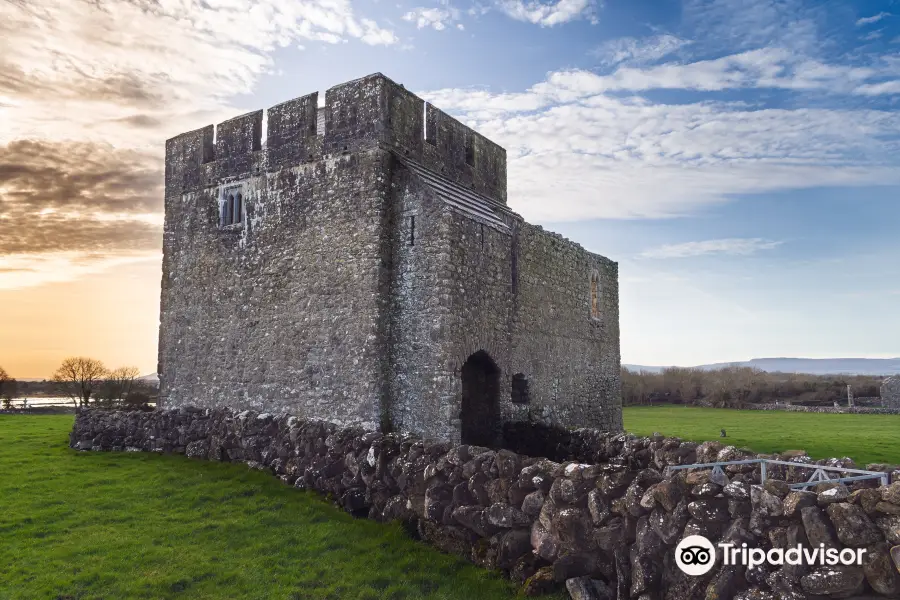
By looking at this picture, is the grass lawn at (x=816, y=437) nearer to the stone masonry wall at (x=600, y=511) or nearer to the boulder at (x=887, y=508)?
the stone masonry wall at (x=600, y=511)

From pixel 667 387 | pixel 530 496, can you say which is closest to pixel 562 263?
pixel 530 496

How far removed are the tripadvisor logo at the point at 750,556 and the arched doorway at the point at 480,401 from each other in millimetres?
9226

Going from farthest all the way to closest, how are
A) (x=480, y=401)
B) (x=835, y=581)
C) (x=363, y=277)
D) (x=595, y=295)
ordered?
(x=595, y=295) → (x=480, y=401) → (x=363, y=277) → (x=835, y=581)

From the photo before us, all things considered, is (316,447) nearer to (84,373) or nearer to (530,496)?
(530,496)

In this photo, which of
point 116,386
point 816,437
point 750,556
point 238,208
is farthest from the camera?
point 116,386

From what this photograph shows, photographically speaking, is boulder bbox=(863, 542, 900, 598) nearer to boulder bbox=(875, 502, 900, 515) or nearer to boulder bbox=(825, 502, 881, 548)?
boulder bbox=(825, 502, 881, 548)

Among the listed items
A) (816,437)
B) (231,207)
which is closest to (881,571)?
(231,207)

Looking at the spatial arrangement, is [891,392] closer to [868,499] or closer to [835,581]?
[868,499]

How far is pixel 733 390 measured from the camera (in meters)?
54.4

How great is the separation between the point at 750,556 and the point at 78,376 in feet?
129

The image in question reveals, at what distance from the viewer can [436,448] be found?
29.8 feet

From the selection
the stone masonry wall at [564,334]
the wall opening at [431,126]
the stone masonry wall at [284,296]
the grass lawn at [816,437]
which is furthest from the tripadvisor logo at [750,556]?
the grass lawn at [816,437]

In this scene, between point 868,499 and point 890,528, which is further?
point 868,499

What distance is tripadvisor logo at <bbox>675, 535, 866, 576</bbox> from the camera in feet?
17.0
